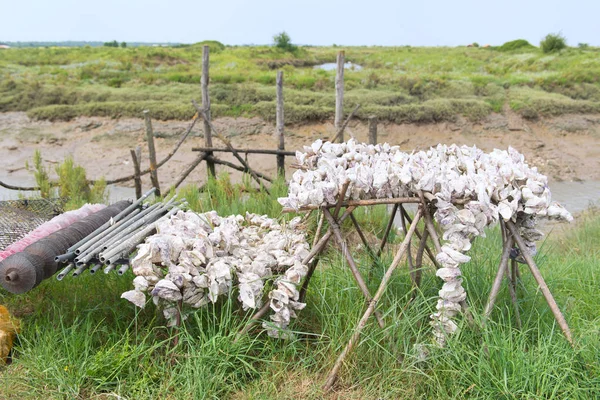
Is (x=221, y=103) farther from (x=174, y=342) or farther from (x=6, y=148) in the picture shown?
(x=174, y=342)

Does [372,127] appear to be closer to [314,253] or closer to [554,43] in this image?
[314,253]

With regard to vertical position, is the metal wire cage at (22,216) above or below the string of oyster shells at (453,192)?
below

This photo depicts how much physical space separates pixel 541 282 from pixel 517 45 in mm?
34533

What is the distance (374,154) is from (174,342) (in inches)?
67.4

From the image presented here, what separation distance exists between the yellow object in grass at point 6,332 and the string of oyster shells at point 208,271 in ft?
3.35

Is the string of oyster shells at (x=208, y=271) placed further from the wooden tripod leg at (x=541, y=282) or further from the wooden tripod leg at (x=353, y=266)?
the wooden tripod leg at (x=541, y=282)

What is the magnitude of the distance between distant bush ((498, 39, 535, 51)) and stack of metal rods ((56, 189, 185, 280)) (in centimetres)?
3314

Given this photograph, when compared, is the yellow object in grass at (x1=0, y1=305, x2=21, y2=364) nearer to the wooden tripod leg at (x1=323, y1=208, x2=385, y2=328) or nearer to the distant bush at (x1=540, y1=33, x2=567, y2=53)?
the wooden tripod leg at (x1=323, y1=208, x2=385, y2=328)

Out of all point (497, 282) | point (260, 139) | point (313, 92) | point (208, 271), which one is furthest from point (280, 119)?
point (313, 92)

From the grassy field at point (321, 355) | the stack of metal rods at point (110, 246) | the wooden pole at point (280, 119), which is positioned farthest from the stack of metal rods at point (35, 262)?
the wooden pole at point (280, 119)

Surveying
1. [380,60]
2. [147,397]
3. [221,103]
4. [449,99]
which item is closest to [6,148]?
[221,103]

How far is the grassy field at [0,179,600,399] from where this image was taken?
7.89 feet

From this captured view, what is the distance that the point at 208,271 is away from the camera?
2713 mm

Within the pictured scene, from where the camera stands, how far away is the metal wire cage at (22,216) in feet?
13.0
